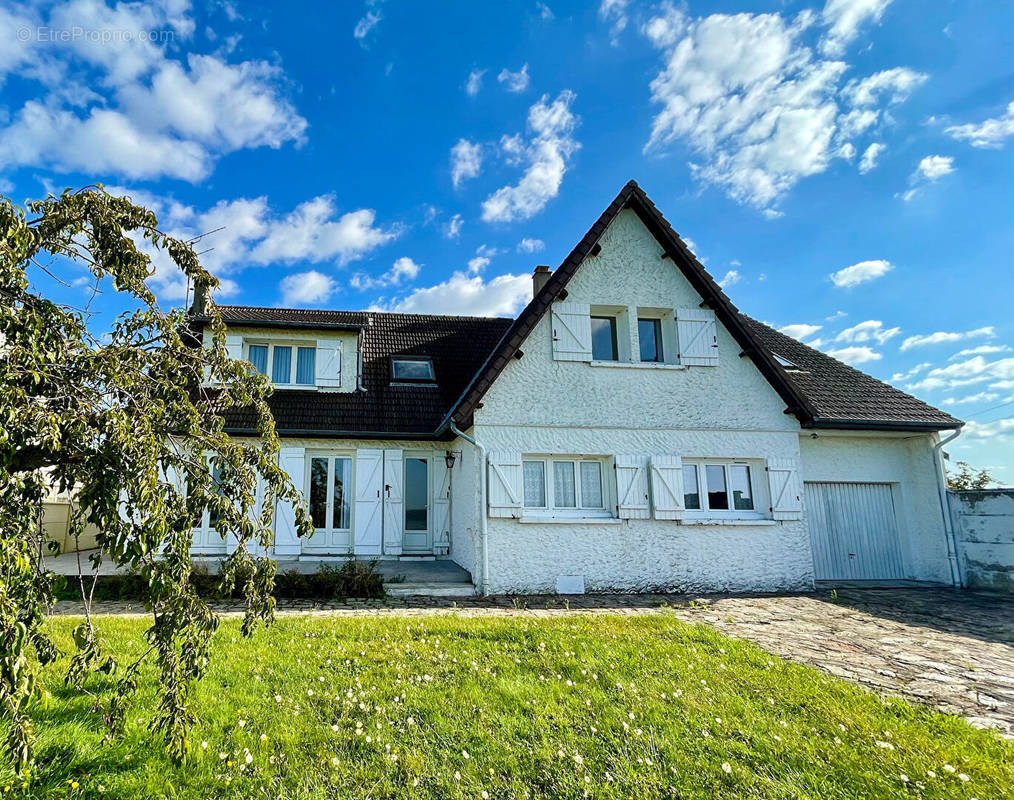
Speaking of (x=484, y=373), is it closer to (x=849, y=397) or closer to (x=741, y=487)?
(x=741, y=487)

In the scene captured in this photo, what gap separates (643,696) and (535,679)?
39.8 inches

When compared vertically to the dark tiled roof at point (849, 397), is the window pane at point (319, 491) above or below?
below

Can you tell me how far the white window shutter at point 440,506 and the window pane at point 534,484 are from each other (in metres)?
3.10

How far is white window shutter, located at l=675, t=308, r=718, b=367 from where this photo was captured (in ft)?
33.5

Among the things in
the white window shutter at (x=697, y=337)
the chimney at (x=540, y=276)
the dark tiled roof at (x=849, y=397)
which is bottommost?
the dark tiled roof at (x=849, y=397)

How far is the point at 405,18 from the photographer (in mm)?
7895

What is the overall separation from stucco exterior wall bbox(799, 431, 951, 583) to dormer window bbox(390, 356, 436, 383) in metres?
8.96

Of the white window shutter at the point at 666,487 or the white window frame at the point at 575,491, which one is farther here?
the white window shutter at the point at 666,487

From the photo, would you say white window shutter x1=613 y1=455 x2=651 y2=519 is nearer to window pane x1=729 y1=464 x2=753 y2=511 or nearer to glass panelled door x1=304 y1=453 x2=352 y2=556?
window pane x1=729 y1=464 x2=753 y2=511

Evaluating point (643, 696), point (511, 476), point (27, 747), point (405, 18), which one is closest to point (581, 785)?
point (643, 696)

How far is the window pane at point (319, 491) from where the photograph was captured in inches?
460

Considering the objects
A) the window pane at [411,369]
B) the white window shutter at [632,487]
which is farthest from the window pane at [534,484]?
the window pane at [411,369]

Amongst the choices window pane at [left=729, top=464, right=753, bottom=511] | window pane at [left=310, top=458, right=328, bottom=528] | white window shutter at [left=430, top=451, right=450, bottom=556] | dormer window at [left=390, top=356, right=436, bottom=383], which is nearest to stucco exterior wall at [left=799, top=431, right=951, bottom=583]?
window pane at [left=729, top=464, right=753, bottom=511]

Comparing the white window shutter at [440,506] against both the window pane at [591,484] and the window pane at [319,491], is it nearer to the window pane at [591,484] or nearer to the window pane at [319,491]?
the window pane at [319,491]
